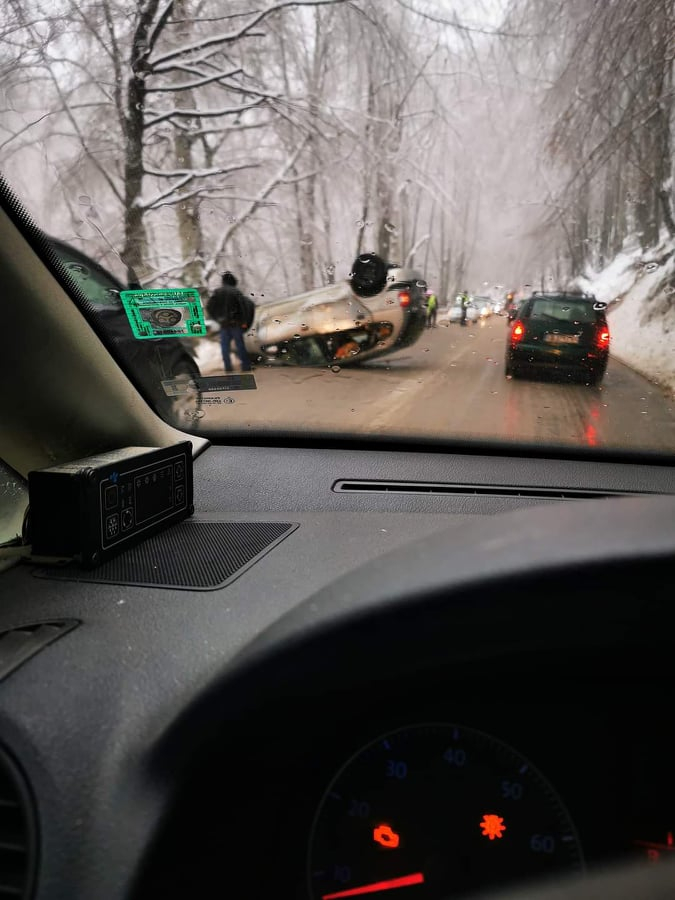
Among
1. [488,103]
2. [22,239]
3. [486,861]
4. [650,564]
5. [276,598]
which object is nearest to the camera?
[650,564]

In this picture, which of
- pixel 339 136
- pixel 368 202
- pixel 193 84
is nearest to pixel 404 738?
pixel 368 202

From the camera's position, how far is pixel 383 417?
3.71m

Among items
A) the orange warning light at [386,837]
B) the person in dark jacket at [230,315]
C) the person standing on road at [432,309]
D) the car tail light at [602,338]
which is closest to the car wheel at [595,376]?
the car tail light at [602,338]

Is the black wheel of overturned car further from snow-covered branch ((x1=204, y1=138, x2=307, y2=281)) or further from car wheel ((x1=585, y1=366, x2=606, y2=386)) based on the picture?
snow-covered branch ((x1=204, y1=138, x2=307, y2=281))

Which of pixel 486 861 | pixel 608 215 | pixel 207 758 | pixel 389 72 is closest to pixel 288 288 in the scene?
pixel 389 72

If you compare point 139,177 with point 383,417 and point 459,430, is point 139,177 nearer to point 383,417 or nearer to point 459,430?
point 383,417

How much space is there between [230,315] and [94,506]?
1.36 metres

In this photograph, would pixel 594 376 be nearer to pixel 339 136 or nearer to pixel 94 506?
pixel 339 136

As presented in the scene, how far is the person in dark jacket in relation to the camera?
3.41 metres

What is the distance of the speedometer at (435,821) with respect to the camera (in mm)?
1581

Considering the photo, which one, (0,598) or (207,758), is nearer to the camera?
(207,758)

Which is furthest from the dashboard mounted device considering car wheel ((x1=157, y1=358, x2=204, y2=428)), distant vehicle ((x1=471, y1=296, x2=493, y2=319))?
distant vehicle ((x1=471, y1=296, x2=493, y2=319))

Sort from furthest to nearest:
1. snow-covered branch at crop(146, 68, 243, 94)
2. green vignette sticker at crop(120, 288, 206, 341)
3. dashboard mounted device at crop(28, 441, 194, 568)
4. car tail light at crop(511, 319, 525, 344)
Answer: car tail light at crop(511, 319, 525, 344), green vignette sticker at crop(120, 288, 206, 341), snow-covered branch at crop(146, 68, 243, 94), dashboard mounted device at crop(28, 441, 194, 568)

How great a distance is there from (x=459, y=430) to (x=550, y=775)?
2.20m
